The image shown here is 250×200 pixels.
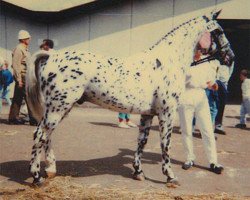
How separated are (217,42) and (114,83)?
1974mm

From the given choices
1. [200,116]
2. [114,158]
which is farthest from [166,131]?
[114,158]

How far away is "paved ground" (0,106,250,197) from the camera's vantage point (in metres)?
6.25

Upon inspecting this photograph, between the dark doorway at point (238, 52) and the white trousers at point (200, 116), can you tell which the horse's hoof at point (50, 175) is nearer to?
the white trousers at point (200, 116)

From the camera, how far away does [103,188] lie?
19.2ft

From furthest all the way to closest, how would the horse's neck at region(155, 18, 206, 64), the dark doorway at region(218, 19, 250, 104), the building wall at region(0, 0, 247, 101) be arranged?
the dark doorway at region(218, 19, 250, 104) < the building wall at region(0, 0, 247, 101) < the horse's neck at region(155, 18, 206, 64)

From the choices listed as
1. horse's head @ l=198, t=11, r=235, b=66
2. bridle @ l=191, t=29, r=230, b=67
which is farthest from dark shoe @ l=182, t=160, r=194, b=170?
horse's head @ l=198, t=11, r=235, b=66

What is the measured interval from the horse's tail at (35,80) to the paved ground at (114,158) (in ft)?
3.92

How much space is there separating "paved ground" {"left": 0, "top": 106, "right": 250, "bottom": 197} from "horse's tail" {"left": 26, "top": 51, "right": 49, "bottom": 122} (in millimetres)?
1194

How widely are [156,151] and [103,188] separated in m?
2.77

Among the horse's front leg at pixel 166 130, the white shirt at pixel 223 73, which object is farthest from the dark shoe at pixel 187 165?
the white shirt at pixel 223 73

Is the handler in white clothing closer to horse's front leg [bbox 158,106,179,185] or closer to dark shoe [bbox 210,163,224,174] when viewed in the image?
dark shoe [bbox 210,163,224,174]

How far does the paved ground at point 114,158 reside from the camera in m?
6.25

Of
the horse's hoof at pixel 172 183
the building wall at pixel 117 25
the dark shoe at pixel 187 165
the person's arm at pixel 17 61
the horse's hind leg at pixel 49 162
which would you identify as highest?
the building wall at pixel 117 25

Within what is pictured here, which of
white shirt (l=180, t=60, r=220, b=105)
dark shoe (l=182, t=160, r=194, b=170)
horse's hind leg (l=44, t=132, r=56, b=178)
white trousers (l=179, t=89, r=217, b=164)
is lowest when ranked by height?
dark shoe (l=182, t=160, r=194, b=170)
